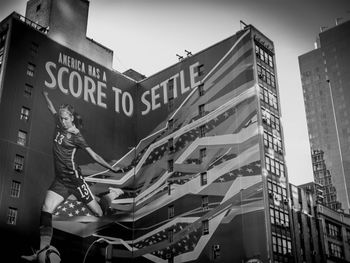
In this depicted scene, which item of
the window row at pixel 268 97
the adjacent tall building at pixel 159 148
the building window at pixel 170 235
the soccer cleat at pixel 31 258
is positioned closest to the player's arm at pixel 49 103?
the adjacent tall building at pixel 159 148

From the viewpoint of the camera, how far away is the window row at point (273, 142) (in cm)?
7100

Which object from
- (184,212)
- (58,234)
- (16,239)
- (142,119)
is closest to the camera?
(16,239)

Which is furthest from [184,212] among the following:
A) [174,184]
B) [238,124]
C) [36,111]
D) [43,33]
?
[43,33]

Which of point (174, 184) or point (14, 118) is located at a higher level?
point (14, 118)

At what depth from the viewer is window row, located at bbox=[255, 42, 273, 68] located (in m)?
76.2

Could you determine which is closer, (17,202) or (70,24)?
(17,202)

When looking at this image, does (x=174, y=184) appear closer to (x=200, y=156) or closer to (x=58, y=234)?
(x=200, y=156)

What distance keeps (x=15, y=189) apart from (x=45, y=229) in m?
6.40

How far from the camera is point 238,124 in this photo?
72.0 m

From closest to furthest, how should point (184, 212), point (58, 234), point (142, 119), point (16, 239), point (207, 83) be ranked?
point (16, 239) < point (58, 234) < point (184, 212) < point (207, 83) < point (142, 119)

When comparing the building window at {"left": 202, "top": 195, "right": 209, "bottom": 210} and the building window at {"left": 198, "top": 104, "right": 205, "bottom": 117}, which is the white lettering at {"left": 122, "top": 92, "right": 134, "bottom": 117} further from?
the building window at {"left": 202, "top": 195, "right": 209, "bottom": 210}

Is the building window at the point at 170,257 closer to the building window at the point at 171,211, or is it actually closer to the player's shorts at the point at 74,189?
the building window at the point at 171,211

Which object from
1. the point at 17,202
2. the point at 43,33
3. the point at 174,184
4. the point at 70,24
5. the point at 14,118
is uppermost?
the point at 70,24

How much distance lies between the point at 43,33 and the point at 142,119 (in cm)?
2081
